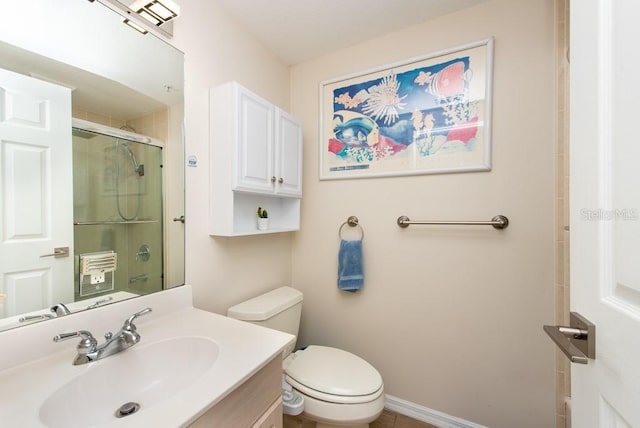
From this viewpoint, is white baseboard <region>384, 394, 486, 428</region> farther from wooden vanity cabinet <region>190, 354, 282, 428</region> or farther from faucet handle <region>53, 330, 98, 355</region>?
faucet handle <region>53, 330, 98, 355</region>

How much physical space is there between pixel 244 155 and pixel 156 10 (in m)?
0.62

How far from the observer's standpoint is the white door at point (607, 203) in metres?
0.37

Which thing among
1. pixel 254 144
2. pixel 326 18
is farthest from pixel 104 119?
pixel 326 18

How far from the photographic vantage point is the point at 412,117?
1460 mm

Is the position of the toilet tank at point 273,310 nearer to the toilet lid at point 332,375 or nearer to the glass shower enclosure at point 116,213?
the toilet lid at point 332,375

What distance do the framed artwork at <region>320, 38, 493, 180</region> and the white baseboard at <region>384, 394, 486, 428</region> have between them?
52.8 inches

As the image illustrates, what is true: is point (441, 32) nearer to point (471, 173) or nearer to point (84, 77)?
point (471, 173)

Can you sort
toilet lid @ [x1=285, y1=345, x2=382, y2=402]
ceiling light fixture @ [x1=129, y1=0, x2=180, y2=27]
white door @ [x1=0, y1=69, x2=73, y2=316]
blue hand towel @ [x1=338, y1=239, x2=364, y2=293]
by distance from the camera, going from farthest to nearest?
blue hand towel @ [x1=338, y1=239, x2=364, y2=293], toilet lid @ [x1=285, y1=345, x2=382, y2=402], ceiling light fixture @ [x1=129, y1=0, x2=180, y2=27], white door @ [x1=0, y1=69, x2=73, y2=316]

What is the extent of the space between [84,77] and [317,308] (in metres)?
1.63

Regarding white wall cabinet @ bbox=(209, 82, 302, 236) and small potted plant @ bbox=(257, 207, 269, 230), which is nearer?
white wall cabinet @ bbox=(209, 82, 302, 236)

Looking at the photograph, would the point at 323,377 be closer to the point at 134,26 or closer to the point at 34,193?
the point at 34,193

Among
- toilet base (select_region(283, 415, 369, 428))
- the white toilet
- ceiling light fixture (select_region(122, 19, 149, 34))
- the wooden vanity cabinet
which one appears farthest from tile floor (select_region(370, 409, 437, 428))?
ceiling light fixture (select_region(122, 19, 149, 34))

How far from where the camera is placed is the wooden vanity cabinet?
63 cm

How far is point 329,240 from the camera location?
5.67ft
